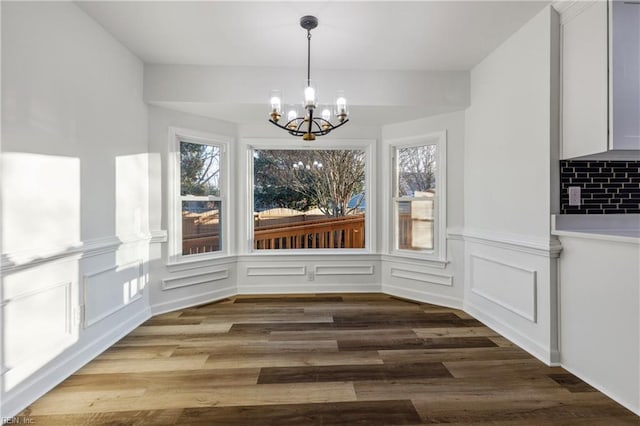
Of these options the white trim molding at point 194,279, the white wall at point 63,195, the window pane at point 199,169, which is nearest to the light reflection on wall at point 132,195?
the white wall at point 63,195

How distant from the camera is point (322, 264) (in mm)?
3961

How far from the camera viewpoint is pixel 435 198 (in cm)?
365

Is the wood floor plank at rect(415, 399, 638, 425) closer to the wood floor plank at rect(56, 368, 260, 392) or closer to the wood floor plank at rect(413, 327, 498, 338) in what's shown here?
the wood floor plank at rect(413, 327, 498, 338)

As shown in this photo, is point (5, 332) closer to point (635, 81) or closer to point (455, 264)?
point (455, 264)

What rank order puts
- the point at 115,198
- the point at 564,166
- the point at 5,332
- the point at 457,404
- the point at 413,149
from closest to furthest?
the point at 5,332 < the point at 457,404 < the point at 564,166 < the point at 115,198 < the point at 413,149

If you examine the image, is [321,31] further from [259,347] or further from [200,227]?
[259,347]

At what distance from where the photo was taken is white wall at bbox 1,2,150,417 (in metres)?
1.78

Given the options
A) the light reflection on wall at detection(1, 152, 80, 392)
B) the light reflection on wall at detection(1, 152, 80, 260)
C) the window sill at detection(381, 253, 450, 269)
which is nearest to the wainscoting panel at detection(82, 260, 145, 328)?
the light reflection on wall at detection(1, 152, 80, 392)

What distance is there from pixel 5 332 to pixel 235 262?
229cm

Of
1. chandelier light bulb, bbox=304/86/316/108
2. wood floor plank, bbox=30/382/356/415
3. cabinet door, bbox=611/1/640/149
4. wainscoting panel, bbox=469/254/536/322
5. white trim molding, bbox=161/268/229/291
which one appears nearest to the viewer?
wood floor plank, bbox=30/382/356/415

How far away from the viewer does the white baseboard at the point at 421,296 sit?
11.4 feet

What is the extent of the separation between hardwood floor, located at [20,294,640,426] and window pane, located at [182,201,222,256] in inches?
35.2

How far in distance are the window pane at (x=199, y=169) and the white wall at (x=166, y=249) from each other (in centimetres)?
21

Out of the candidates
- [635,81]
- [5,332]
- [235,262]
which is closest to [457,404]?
[635,81]
